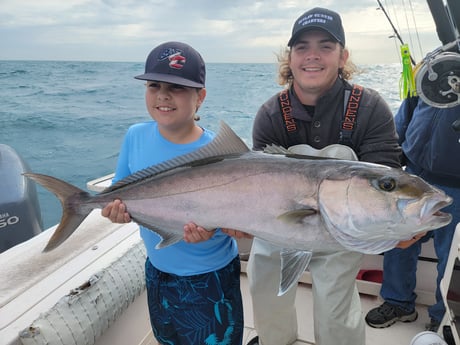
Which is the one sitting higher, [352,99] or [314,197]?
[352,99]

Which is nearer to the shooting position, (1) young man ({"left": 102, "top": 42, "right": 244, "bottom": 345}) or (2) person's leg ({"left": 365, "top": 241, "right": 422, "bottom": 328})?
(1) young man ({"left": 102, "top": 42, "right": 244, "bottom": 345})

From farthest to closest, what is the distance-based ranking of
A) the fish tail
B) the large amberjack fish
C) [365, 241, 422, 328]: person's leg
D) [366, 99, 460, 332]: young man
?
[365, 241, 422, 328]: person's leg
[366, 99, 460, 332]: young man
the fish tail
the large amberjack fish

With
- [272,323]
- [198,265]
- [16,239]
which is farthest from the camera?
[16,239]

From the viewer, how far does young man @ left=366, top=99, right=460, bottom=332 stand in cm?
243

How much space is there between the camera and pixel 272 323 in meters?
2.43

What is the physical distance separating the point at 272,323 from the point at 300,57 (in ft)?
5.54

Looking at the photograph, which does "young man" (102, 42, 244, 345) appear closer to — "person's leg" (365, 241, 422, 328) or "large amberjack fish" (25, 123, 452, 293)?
"large amberjack fish" (25, 123, 452, 293)

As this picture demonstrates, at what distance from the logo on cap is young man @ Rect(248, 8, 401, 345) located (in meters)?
0.59

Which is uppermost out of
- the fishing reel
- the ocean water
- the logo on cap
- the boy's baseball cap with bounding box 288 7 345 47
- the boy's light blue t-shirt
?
the boy's baseball cap with bounding box 288 7 345 47

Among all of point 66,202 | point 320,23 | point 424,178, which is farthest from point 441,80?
point 66,202

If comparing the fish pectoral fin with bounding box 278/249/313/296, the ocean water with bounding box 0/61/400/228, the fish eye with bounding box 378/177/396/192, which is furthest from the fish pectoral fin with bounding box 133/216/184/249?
the ocean water with bounding box 0/61/400/228

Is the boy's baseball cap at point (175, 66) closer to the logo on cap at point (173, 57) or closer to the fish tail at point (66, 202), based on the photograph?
the logo on cap at point (173, 57)

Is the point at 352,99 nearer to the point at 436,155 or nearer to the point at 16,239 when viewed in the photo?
the point at 436,155

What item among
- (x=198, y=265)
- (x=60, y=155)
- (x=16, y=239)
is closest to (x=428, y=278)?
(x=198, y=265)
